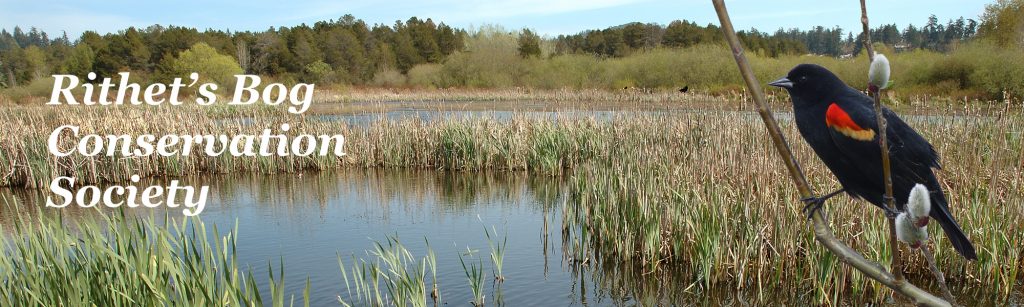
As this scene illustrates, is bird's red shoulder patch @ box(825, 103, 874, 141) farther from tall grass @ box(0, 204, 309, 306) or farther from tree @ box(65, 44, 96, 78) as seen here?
tree @ box(65, 44, 96, 78)

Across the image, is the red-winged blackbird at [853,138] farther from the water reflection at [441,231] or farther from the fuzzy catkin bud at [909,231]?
the water reflection at [441,231]

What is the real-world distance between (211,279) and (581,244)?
373 centimetres

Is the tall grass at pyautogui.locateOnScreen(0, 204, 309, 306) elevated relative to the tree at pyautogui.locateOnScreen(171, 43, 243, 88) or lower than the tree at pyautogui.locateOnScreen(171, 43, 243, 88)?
lower

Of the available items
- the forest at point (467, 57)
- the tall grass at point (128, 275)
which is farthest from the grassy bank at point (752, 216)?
the forest at point (467, 57)

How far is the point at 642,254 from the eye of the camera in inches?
230

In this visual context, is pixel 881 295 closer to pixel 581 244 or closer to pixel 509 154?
pixel 581 244

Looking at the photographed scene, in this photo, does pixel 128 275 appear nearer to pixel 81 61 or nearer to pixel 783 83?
pixel 783 83

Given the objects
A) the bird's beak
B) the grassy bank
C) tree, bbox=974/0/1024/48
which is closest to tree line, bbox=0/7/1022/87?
tree, bbox=974/0/1024/48

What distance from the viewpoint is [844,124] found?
3.41ft

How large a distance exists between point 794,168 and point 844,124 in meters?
0.45

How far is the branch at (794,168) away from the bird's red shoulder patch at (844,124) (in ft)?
1.20

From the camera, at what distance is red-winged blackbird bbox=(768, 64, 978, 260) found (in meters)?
1.01

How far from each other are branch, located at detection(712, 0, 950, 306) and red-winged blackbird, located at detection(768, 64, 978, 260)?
1.08 ft

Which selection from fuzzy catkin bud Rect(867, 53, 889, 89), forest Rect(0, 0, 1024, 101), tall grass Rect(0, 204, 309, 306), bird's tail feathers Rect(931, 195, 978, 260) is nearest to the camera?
fuzzy catkin bud Rect(867, 53, 889, 89)
